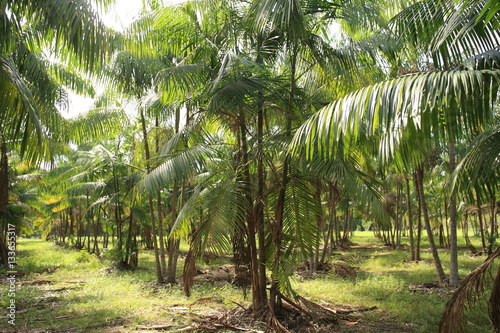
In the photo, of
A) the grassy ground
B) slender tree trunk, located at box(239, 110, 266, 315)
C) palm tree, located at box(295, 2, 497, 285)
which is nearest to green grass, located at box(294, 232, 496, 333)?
the grassy ground

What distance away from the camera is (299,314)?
6160mm

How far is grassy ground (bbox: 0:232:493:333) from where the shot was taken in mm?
6453

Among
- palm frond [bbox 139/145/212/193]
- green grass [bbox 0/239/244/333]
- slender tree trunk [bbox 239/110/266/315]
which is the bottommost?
green grass [bbox 0/239/244/333]

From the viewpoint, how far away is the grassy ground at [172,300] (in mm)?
6453

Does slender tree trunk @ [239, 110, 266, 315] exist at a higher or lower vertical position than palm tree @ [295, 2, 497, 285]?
lower

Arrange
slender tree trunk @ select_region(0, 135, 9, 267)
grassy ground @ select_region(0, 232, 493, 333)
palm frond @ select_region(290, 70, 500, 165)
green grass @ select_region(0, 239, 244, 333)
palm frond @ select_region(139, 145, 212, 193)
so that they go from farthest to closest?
slender tree trunk @ select_region(0, 135, 9, 267)
green grass @ select_region(0, 239, 244, 333)
grassy ground @ select_region(0, 232, 493, 333)
palm frond @ select_region(139, 145, 212, 193)
palm frond @ select_region(290, 70, 500, 165)

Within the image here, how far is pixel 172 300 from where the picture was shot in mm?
8500

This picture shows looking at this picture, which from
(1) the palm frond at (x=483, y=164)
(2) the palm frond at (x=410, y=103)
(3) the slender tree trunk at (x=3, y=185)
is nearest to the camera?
(2) the palm frond at (x=410, y=103)

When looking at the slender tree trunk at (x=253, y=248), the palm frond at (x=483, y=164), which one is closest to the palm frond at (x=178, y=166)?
the slender tree trunk at (x=253, y=248)

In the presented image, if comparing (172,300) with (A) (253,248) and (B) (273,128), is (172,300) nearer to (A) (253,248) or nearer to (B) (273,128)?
(A) (253,248)

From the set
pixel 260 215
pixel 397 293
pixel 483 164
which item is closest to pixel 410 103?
pixel 483 164

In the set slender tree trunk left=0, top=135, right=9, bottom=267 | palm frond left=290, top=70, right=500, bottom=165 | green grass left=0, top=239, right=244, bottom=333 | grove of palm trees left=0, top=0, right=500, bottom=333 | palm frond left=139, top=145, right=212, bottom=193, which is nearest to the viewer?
palm frond left=290, top=70, right=500, bottom=165

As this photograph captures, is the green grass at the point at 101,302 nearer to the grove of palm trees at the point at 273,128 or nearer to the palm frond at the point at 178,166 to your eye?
the grove of palm trees at the point at 273,128

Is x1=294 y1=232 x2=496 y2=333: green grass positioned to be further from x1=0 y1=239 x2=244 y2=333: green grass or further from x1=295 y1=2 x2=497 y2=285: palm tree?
x1=295 y1=2 x2=497 y2=285: palm tree
